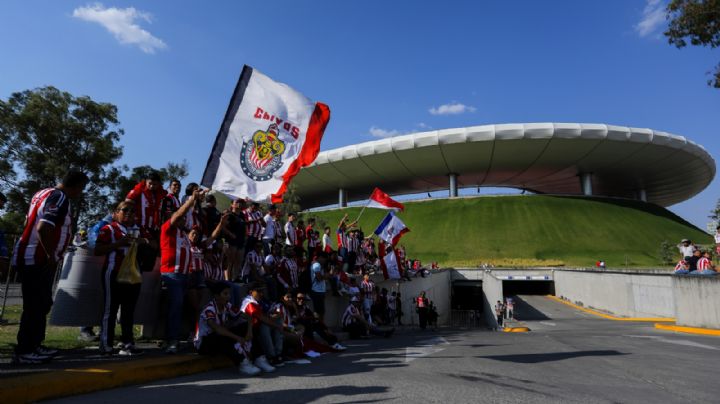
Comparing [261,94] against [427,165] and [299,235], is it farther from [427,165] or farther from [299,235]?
[427,165]

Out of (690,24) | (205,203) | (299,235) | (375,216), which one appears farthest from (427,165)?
(205,203)

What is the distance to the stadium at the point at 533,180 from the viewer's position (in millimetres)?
46500

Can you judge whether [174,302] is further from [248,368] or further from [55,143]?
[55,143]

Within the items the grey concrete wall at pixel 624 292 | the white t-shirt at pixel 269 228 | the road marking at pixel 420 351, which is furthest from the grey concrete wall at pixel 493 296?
→ the road marking at pixel 420 351

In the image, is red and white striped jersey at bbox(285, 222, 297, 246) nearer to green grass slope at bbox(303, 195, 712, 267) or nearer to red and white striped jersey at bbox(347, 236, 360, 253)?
red and white striped jersey at bbox(347, 236, 360, 253)

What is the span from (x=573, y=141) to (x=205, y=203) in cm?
5215

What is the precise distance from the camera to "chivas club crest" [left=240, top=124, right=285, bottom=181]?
5340 mm

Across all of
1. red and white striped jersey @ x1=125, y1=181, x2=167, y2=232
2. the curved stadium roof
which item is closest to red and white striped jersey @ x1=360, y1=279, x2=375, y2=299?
red and white striped jersey @ x1=125, y1=181, x2=167, y2=232

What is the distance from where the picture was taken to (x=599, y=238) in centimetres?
4694

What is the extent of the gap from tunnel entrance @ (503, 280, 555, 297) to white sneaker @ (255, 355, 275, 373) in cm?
3553

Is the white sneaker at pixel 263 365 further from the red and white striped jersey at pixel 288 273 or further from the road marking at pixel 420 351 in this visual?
the red and white striped jersey at pixel 288 273

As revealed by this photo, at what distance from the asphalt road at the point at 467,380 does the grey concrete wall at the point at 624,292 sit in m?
11.8

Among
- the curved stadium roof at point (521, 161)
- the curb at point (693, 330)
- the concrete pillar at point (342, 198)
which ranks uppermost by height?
the curved stadium roof at point (521, 161)

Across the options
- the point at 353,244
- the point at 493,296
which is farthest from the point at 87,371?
the point at 493,296
